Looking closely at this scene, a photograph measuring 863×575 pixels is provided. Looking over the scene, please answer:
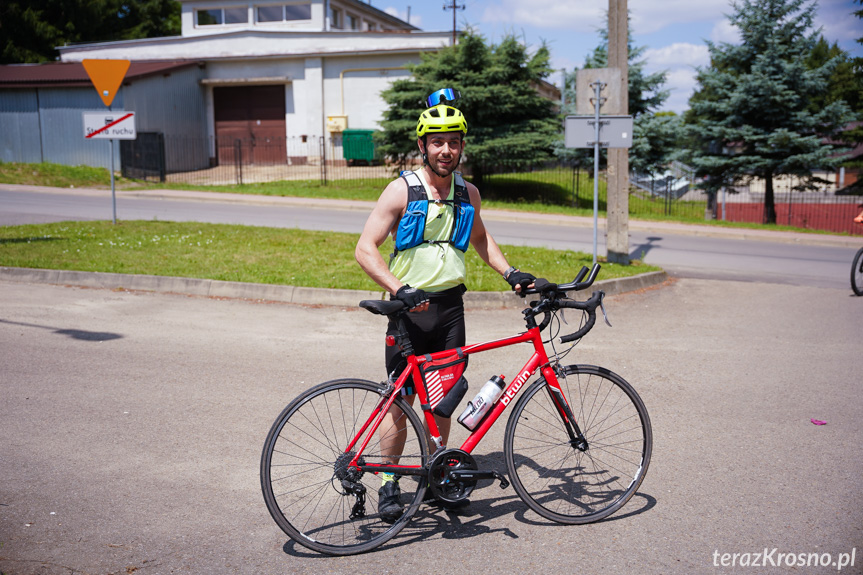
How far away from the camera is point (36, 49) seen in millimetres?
47281

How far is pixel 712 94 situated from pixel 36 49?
4115cm

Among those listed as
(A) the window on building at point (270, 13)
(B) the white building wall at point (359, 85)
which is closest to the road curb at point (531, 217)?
(B) the white building wall at point (359, 85)

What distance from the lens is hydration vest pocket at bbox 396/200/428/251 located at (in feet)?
12.9

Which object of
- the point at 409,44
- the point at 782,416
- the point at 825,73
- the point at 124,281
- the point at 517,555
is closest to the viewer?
the point at 517,555

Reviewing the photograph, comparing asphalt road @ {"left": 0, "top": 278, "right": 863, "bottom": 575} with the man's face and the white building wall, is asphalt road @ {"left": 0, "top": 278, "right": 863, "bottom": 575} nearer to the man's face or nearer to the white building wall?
the man's face

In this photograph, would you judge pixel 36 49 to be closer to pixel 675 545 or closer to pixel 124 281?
pixel 124 281

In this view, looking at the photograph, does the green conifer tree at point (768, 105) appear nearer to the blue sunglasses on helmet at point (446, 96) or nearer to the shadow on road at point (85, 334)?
the shadow on road at point (85, 334)

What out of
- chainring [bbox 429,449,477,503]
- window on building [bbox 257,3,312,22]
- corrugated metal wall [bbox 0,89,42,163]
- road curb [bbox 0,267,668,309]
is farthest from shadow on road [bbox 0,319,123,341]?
window on building [bbox 257,3,312,22]

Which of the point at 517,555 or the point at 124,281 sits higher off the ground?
the point at 124,281

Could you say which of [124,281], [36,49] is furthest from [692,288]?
[36,49]

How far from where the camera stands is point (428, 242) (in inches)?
159

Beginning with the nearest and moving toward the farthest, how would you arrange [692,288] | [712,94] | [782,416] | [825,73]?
[782,416] < [692,288] < [825,73] < [712,94]

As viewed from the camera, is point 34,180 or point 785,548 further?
point 34,180

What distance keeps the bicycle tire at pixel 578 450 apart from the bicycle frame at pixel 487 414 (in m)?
0.05
